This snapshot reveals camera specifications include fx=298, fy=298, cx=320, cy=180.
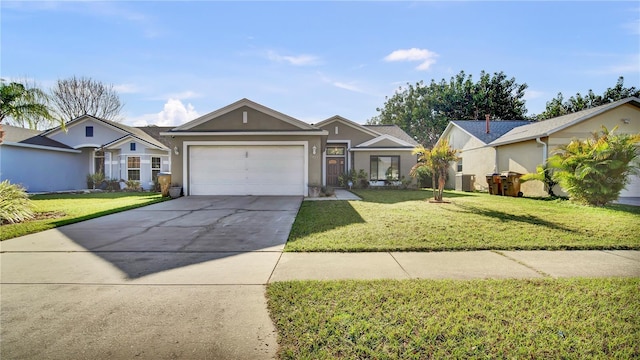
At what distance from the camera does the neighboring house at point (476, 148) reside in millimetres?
17837

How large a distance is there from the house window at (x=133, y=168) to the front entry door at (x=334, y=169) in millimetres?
12389

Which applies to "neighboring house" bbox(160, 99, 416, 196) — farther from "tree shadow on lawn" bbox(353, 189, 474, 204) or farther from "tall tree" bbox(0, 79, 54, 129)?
"tall tree" bbox(0, 79, 54, 129)

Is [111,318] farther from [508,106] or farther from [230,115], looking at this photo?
[508,106]

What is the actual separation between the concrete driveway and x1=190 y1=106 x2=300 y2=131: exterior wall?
7.47 meters

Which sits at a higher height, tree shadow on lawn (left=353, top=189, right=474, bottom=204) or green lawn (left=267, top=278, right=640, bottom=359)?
tree shadow on lawn (left=353, top=189, right=474, bottom=204)

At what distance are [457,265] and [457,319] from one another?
171 centimetres

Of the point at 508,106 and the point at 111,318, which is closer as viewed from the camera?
the point at 111,318

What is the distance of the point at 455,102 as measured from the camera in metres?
31.9

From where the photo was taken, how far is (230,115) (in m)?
13.1

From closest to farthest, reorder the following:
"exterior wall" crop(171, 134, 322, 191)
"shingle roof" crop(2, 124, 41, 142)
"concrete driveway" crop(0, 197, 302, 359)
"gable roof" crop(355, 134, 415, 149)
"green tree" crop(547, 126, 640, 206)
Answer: "concrete driveway" crop(0, 197, 302, 359) → "green tree" crop(547, 126, 640, 206) → "exterior wall" crop(171, 134, 322, 191) → "shingle roof" crop(2, 124, 41, 142) → "gable roof" crop(355, 134, 415, 149)

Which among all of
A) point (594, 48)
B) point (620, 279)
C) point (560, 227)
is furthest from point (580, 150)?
point (620, 279)

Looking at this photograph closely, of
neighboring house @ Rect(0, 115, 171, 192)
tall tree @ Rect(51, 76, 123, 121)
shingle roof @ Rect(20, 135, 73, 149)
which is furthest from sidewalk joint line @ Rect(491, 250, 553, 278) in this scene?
tall tree @ Rect(51, 76, 123, 121)

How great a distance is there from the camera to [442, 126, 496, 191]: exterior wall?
17594 millimetres

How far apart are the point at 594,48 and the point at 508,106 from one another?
1010 inches
